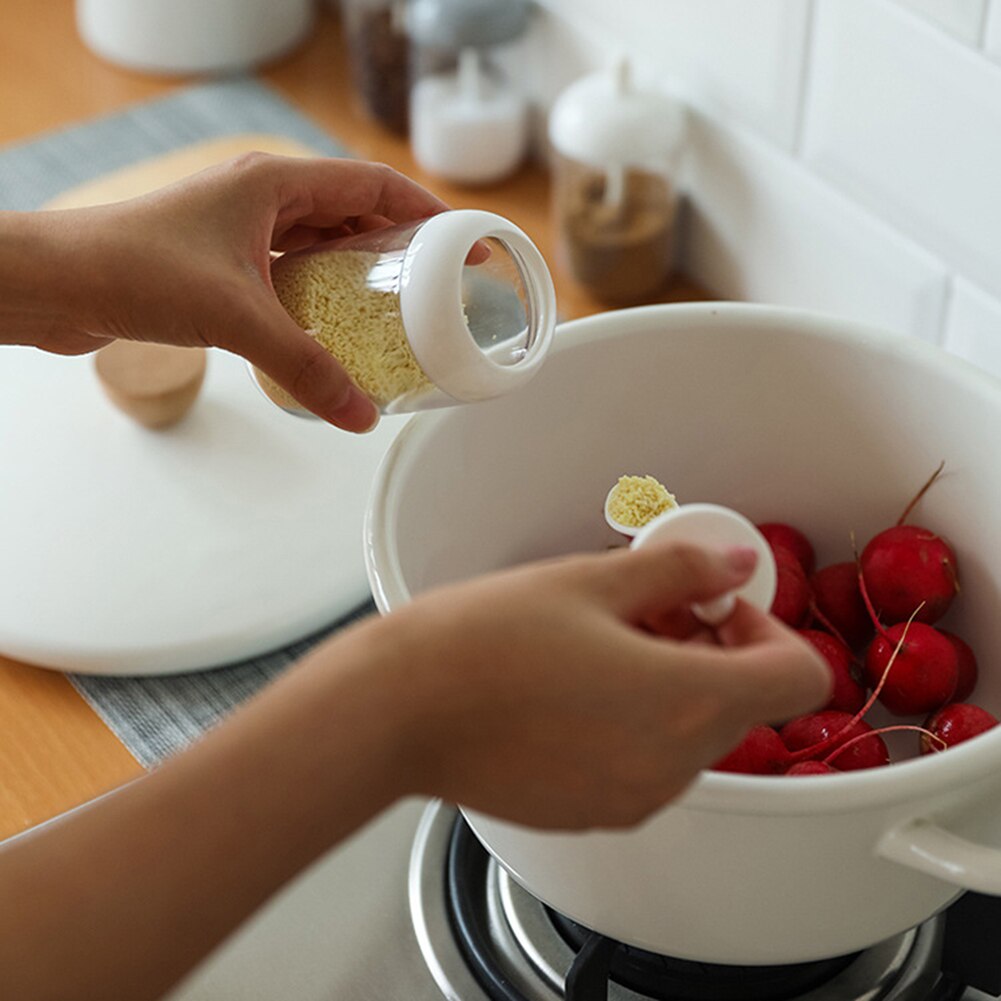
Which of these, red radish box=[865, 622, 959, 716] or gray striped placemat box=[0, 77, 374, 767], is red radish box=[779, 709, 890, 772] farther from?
gray striped placemat box=[0, 77, 374, 767]

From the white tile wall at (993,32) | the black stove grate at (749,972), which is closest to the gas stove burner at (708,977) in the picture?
the black stove grate at (749,972)

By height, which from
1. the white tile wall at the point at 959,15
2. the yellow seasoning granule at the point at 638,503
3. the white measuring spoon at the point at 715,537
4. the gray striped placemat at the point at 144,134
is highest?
the white tile wall at the point at 959,15

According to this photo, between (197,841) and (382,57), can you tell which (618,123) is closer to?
(382,57)

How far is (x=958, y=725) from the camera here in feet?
1.98

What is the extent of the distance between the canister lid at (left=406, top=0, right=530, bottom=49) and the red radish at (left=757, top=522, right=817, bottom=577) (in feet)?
1.59

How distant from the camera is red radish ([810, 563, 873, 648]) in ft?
2.30

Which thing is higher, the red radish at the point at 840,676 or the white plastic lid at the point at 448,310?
the white plastic lid at the point at 448,310

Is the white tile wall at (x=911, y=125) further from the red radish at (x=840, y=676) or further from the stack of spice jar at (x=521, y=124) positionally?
the red radish at (x=840, y=676)

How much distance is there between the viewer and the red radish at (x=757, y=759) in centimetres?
60

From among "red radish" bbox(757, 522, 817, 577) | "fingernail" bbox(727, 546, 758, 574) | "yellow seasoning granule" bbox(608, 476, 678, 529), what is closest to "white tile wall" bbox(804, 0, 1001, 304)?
"red radish" bbox(757, 522, 817, 577)

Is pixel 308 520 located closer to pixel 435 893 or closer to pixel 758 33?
pixel 435 893

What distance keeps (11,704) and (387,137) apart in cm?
61

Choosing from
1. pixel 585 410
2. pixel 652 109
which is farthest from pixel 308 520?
pixel 652 109

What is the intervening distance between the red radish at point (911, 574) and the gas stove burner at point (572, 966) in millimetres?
141
